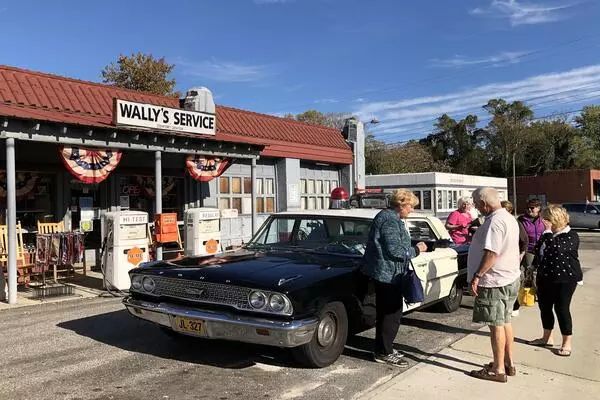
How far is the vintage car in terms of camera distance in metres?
4.56

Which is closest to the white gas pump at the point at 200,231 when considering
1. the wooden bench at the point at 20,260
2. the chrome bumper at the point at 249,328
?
the wooden bench at the point at 20,260

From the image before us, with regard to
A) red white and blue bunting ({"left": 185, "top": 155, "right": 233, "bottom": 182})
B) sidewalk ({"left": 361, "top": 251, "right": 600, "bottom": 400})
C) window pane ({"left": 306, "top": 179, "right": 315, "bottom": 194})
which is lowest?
sidewalk ({"left": 361, "top": 251, "right": 600, "bottom": 400})

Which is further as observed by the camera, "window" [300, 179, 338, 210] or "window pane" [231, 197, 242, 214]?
"window" [300, 179, 338, 210]

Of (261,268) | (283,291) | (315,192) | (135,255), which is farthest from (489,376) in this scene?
(315,192)

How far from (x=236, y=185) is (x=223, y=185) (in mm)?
471

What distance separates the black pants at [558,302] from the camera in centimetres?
555

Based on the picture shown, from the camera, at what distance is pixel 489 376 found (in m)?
4.78

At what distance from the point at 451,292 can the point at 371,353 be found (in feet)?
7.48

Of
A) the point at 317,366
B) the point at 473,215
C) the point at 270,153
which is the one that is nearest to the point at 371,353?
the point at 317,366

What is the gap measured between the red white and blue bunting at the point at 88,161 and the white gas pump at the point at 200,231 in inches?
64.5

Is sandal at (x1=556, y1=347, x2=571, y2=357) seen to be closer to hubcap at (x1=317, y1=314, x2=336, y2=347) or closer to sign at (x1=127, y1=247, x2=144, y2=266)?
hubcap at (x1=317, y1=314, x2=336, y2=347)

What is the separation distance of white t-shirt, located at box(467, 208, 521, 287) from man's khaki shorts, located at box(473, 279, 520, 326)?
2.3 inches

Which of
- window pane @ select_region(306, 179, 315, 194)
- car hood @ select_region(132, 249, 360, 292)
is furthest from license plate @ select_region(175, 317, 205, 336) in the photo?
window pane @ select_region(306, 179, 315, 194)

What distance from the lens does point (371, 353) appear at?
18.3 ft
